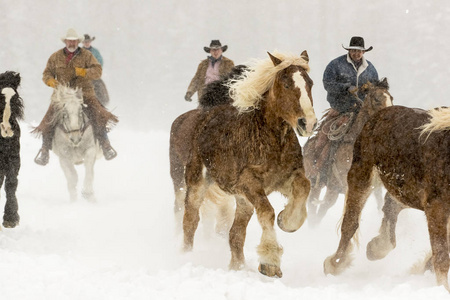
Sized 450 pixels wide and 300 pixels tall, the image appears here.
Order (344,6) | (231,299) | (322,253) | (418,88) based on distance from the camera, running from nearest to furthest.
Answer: (231,299) → (322,253) → (418,88) → (344,6)

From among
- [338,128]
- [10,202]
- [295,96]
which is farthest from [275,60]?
[10,202]

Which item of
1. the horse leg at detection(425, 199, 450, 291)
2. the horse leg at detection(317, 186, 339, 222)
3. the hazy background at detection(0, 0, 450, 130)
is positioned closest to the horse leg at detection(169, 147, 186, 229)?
the horse leg at detection(317, 186, 339, 222)

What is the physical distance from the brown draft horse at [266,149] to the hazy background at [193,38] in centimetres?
4166

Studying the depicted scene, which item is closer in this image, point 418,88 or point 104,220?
point 104,220

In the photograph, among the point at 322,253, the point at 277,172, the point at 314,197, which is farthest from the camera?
the point at 314,197

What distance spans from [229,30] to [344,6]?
902 centimetres

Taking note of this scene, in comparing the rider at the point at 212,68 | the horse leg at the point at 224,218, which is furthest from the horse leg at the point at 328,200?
the rider at the point at 212,68

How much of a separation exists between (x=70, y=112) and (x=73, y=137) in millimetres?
475

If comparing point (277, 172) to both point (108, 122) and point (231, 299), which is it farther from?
point (108, 122)

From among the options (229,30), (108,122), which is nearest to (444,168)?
(108,122)

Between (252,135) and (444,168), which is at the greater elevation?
(252,135)

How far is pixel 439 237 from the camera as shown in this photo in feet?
19.1

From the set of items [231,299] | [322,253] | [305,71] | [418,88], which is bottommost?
[231,299]

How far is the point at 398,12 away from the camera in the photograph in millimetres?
51594
